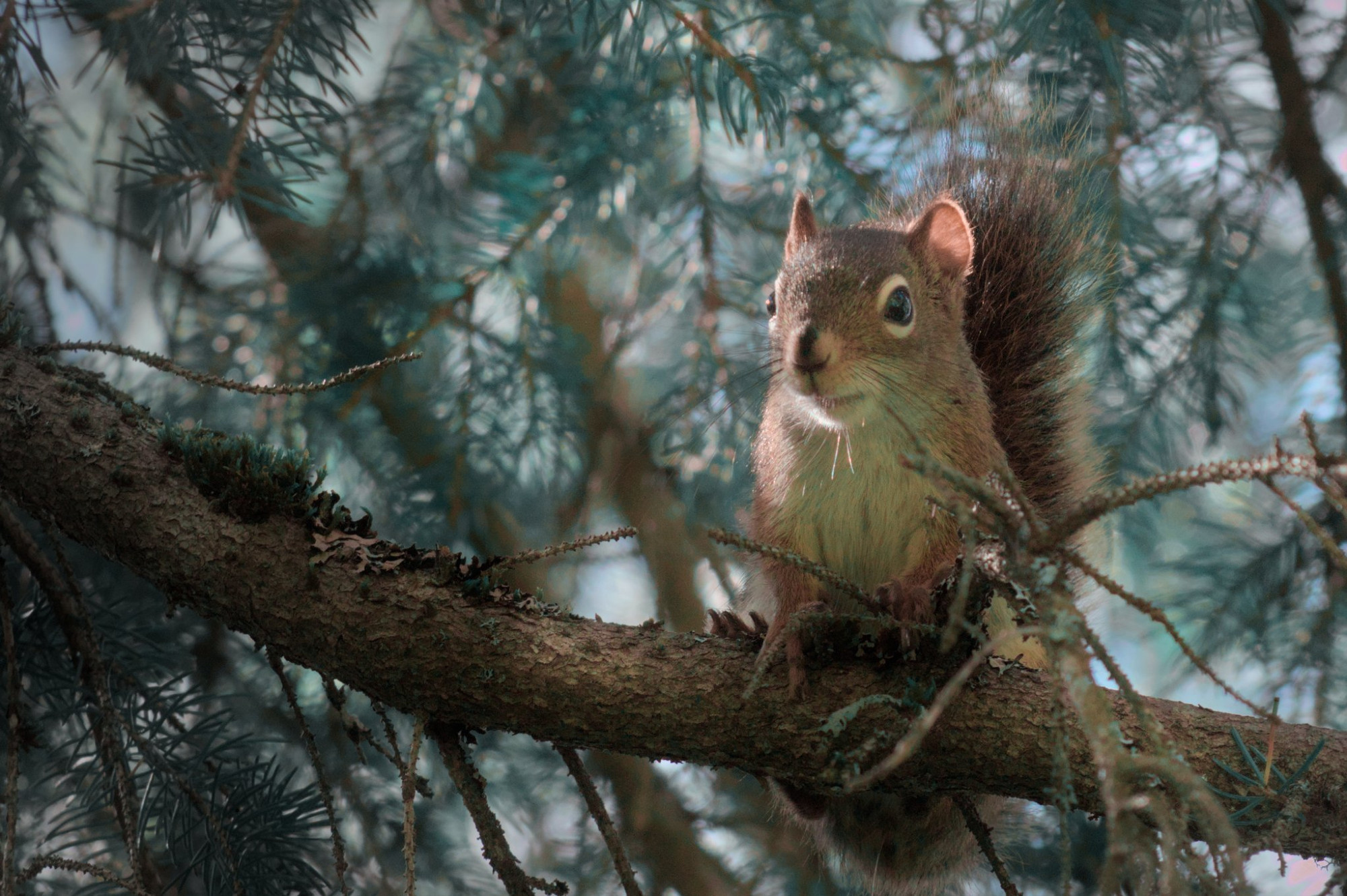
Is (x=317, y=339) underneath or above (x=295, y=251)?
underneath

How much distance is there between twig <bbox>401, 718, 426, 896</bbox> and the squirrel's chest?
55 cm

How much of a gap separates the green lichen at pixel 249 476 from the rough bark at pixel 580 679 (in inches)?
0.6

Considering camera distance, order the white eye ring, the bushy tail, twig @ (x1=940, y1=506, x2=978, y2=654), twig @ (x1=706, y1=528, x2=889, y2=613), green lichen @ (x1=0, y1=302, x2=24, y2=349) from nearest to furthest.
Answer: twig @ (x1=940, y1=506, x2=978, y2=654) < twig @ (x1=706, y1=528, x2=889, y2=613) < green lichen @ (x1=0, y1=302, x2=24, y2=349) < the white eye ring < the bushy tail

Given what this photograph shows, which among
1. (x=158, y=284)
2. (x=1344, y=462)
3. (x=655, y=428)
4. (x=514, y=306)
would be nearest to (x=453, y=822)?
(x=655, y=428)

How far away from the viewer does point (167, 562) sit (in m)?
1.07

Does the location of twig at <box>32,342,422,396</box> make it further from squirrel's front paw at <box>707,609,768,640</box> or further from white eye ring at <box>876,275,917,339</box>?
white eye ring at <box>876,275,917,339</box>

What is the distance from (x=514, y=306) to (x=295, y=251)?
47cm

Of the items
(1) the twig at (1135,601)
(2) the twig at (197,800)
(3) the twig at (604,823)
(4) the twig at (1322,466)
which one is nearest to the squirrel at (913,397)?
(3) the twig at (604,823)

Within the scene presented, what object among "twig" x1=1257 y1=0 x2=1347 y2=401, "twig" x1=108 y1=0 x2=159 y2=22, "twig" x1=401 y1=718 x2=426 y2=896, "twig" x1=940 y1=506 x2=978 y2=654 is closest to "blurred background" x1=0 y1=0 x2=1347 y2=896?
"twig" x1=1257 y1=0 x2=1347 y2=401

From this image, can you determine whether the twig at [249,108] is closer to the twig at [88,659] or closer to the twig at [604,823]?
the twig at [88,659]

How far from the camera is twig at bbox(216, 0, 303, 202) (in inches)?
44.2

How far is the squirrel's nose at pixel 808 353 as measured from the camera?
125 cm

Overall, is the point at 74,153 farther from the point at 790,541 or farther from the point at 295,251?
the point at 790,541

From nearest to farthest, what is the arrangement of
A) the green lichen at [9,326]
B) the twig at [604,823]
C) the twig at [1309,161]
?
the twig at [604,823]
the green lichen at [9,326]
the twig at [1309,161]
